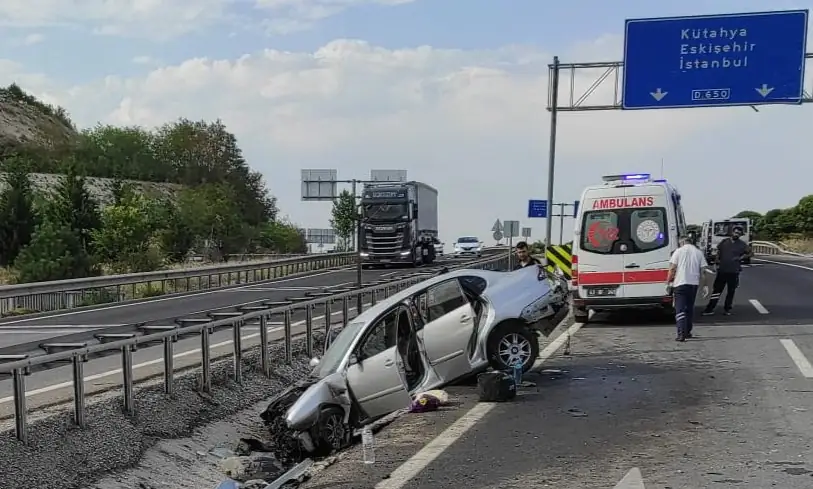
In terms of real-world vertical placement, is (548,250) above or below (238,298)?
above

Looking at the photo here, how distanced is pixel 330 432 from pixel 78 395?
8.18 ft

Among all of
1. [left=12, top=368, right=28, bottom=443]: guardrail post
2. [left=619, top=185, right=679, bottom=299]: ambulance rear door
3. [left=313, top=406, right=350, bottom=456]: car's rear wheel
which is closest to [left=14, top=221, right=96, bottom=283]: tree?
[left=619, top=185, right=679, bottom=299]: ambulance rear door

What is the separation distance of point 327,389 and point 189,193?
188ft

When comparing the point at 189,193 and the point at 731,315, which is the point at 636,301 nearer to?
the point at 731,315

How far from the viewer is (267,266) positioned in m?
34.9

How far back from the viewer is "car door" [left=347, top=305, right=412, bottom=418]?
8594 millimetres

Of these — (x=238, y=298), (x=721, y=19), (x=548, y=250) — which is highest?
(x=721, y=19)

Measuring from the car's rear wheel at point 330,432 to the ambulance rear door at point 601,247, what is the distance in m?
7.99

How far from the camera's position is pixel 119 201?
52.9 meters

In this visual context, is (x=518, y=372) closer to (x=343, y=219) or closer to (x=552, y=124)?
(x=552, y=124)

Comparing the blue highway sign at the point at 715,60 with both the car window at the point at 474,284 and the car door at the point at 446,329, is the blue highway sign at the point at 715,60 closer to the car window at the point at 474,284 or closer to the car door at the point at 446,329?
the car window at the point at 474,284

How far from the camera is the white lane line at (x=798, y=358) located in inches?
392

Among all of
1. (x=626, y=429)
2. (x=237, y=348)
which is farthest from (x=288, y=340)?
(x=626, y=429)

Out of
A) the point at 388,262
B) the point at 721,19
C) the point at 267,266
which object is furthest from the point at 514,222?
the point at 721,19
